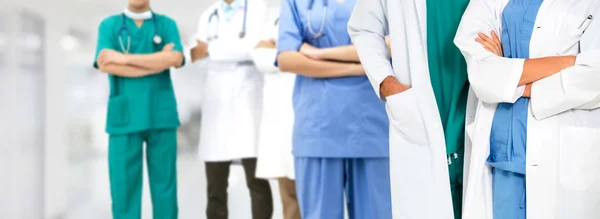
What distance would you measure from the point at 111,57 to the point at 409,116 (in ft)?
5.21

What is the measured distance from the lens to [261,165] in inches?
120

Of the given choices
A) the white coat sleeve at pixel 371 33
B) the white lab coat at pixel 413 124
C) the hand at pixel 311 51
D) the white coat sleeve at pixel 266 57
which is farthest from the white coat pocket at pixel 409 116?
the white coat sleeve at pixel 266 57

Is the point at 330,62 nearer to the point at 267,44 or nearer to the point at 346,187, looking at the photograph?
the point at 346,187

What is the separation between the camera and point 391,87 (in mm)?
1805

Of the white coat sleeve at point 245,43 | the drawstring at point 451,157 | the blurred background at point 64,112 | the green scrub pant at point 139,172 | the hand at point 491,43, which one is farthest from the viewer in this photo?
the blurred background at point 64,112

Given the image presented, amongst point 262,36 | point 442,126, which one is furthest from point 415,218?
point 262,36

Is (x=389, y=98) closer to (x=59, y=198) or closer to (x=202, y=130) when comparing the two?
(x=202, y=130)

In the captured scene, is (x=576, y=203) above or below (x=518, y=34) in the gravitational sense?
below

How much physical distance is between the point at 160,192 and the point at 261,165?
0.49 meters

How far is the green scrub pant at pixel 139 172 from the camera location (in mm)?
3000

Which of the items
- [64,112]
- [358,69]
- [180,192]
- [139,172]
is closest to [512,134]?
[358,69]

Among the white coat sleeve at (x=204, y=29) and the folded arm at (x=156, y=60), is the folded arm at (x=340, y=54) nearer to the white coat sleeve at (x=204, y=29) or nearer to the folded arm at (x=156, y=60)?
the folded arm at (x=156, y=60)

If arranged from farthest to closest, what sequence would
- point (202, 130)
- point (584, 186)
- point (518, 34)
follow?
point (202, 130)
point (518, 34)
point (584, 186)

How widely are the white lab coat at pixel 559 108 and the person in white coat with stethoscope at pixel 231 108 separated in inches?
64.8
